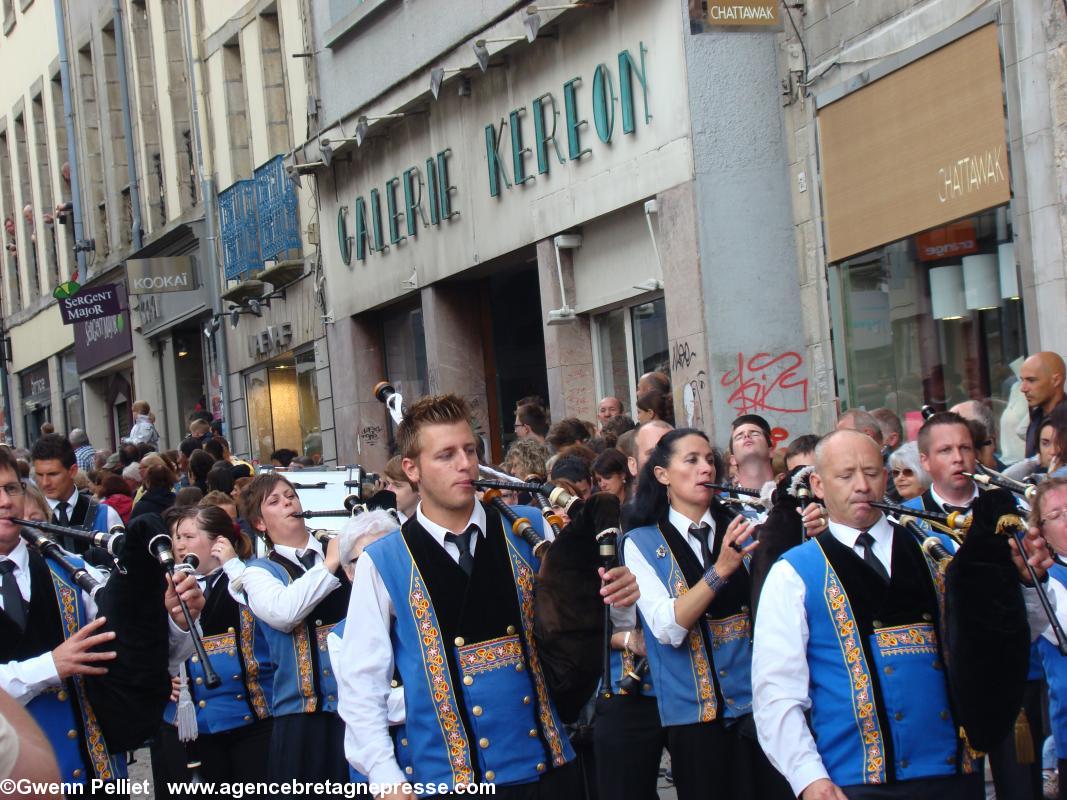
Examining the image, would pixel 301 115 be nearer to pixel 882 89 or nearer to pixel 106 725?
pixel 882 89

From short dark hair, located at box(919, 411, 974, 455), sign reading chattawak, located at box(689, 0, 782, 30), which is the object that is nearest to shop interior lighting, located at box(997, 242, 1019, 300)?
sign reading chattawak, located at box(689, 0, 782, 30)

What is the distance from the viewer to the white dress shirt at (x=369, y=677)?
16.6 feet

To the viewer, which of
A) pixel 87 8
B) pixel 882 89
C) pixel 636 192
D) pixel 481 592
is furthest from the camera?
pixel 87 8

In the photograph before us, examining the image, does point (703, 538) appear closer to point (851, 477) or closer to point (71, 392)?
point (851, 477)

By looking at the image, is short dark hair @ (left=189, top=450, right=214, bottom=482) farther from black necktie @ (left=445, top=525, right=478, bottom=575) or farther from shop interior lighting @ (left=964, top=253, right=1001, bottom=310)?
black necktie @ (left=445, top=525, right=478, bottom=575)

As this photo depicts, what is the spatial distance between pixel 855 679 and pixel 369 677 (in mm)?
1471

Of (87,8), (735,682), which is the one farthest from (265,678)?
(87,8)

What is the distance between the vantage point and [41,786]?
2.49m

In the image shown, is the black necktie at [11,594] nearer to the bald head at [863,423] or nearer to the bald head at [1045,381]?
the bald head at [863,423]

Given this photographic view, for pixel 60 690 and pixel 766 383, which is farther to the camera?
pixel 766 383

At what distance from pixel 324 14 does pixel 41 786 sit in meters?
20.5

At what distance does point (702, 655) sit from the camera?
20.5 ft

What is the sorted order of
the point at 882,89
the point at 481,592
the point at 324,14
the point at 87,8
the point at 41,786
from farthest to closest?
the point at 87,8 → the point at 324,14 → the point at 882,89 → the point at 481,592 → the point at 41,786

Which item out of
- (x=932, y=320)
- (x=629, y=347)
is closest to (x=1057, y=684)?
(x=932, y=320)
